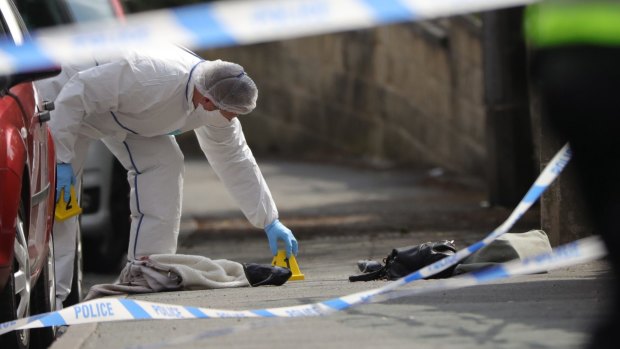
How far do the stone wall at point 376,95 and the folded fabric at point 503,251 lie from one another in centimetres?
942

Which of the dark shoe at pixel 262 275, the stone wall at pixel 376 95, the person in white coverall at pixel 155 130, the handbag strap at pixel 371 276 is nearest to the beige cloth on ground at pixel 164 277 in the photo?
the dark shoe at pixel 262 275

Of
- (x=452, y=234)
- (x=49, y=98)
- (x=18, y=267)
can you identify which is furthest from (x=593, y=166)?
(x=452, y=234)

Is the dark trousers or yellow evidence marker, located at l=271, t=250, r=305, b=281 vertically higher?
the dark trousers

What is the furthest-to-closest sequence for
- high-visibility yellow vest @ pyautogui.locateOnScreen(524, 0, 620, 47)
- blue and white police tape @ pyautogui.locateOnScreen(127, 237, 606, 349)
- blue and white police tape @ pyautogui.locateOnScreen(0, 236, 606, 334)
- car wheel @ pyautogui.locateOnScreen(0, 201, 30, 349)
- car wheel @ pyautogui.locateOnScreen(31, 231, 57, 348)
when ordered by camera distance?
car wheel @ pyautogui.locateOnScreen(31, 231, 57, 348), blue and white police tape @ pyautogui.locateOnScreen(0, 236, 606, 334), car wheel @ pyautogui.locateOnScreen(0, 201, 30, 349), blue and white police tape @ pyautogui.locateOnScreen(127, 237, 606, 349), high-visibility yellow vest @ pyautogui.locateOnScreen(524, 0, 620, 47)

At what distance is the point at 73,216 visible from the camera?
841 cm

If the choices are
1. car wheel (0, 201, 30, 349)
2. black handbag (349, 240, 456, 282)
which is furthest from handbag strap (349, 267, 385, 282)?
car wheel (0, 201, 30, 349)

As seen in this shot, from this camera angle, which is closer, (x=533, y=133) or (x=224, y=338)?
(x=224, y=338)

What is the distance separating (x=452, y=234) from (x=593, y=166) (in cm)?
779

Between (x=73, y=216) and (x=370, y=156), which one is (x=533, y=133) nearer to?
(x=73, y=216)

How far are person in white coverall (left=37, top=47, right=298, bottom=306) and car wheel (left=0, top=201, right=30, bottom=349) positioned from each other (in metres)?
1.90

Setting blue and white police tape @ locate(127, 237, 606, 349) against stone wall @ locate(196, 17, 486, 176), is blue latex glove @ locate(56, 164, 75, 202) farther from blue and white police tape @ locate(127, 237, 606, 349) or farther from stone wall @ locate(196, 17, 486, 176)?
stone wall @ locate(196, 17, 486, 176)

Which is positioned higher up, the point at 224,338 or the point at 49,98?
the point at 49,98

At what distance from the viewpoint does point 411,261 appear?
7.75 meters

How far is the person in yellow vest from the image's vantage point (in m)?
3.84
